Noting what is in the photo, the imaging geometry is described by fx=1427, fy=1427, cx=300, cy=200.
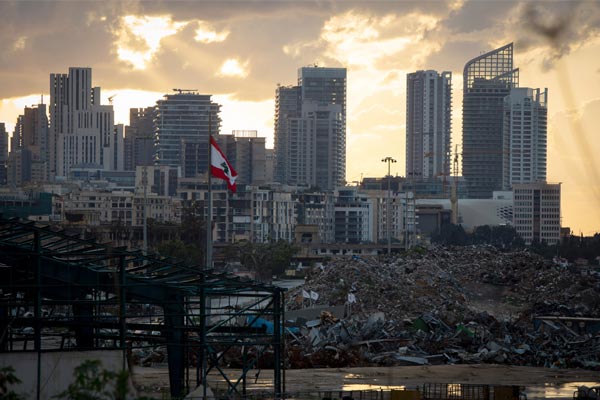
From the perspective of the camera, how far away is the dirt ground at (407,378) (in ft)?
108

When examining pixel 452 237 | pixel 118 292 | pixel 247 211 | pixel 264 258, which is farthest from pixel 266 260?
pixel 118 292

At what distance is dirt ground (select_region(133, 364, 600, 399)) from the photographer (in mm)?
33031

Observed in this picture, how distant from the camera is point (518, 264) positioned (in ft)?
263

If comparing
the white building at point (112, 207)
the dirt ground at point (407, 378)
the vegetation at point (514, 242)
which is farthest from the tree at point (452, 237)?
the dirt ground at point (407, 378)

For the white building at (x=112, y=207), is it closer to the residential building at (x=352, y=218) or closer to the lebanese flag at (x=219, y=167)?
the residential building at (x=352, y=218)

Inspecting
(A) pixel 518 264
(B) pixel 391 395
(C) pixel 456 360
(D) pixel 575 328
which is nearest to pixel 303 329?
(C) pixel 456 360

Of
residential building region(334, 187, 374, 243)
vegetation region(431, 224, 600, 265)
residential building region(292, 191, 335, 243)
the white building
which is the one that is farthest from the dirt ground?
residential building region(334, 187, 374, 243)

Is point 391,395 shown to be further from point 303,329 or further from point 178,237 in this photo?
point 178,237

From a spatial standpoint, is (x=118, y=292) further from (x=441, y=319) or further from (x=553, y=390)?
(x=441, y=319)

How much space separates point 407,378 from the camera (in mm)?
35531

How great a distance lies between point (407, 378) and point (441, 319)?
9.97m

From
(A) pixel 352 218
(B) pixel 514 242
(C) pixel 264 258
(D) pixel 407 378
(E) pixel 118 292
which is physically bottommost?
(B) pixel 514 242

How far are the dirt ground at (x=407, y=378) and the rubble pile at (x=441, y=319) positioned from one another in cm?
140

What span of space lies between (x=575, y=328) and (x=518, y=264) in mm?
35784
